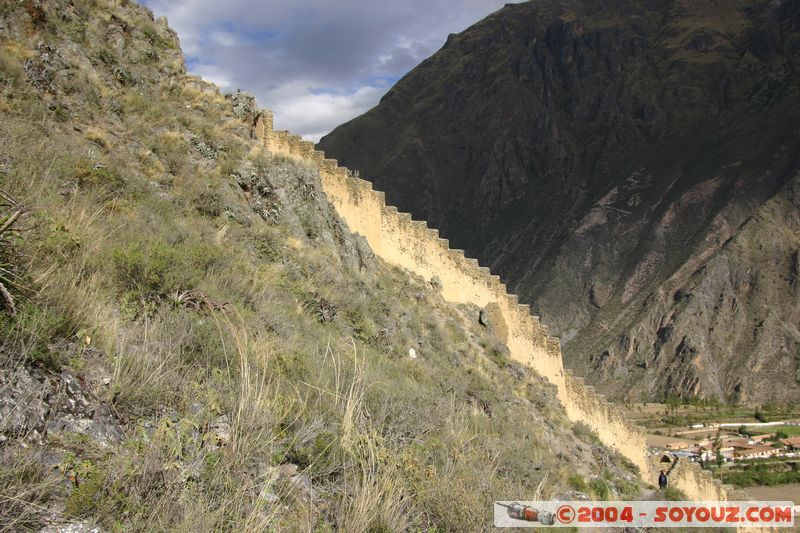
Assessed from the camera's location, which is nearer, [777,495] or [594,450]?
[594,450]

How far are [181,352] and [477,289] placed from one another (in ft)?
52.0

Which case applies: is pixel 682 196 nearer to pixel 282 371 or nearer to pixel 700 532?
pixel 700 532

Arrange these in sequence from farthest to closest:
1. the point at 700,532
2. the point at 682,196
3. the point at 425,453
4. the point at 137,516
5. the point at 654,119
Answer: the point at 654,119
the point at 682,196
the point at 700,532
the point at 425,453
the point at 137,516

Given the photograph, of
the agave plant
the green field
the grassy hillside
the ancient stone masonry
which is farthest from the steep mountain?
the agave plant

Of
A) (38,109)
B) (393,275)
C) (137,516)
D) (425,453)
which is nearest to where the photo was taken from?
(137,516)

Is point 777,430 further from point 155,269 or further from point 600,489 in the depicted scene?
point 155,269

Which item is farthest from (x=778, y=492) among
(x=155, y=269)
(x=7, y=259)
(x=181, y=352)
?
(x=7, y=259)

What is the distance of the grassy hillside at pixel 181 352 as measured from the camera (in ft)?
11.1

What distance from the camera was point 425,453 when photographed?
4.80 metres

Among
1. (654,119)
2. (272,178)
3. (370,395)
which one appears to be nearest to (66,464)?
(370,395)

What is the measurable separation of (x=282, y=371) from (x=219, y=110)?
9.20m

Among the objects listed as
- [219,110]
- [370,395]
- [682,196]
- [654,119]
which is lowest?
[370,395]

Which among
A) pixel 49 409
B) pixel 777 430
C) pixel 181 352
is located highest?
pixel 181 352

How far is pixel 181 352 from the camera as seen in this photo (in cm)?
477
